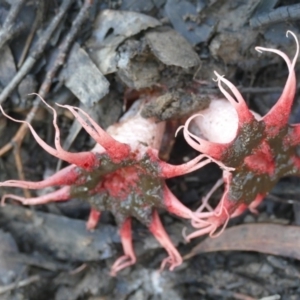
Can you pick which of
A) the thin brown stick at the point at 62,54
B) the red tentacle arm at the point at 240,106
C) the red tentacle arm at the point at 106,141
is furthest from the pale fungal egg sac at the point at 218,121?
the thin brown stick at the point at 62,54

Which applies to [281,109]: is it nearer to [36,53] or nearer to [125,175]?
[125,175]

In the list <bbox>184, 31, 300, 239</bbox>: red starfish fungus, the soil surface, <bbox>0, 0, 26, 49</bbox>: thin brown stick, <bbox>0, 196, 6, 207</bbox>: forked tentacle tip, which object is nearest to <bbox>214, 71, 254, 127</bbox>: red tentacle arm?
<bbox>184, 31, 300, 239</bbox>: red starfish fungus

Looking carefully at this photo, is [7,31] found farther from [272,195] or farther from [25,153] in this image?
[272,195]

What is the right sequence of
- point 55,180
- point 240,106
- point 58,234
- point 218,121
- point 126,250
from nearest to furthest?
point 240,106, point 55,180, point 218,121, point 126,250, point 58,234

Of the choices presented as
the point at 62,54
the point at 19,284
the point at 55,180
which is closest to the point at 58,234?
the point at 19,284

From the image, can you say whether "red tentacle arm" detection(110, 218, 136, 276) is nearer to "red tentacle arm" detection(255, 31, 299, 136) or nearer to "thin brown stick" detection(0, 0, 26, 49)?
"red tentacle arm" detection(255, 31, 299, 136)

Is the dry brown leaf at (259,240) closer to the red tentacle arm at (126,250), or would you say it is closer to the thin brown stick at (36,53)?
the red tentacle arm at (126,250)

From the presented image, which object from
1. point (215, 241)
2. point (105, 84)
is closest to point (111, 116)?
point (105, 84)

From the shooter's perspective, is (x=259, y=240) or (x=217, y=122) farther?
(x=259, y=240)
